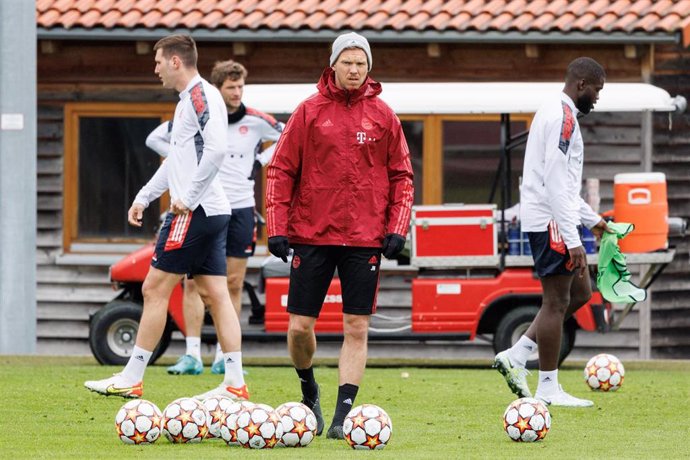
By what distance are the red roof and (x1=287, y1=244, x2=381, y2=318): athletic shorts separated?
7643 mm

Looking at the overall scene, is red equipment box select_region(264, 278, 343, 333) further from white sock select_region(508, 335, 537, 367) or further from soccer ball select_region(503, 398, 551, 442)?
soccer ball select_region(503, 398, 551, 442)

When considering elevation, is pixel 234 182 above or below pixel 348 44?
below

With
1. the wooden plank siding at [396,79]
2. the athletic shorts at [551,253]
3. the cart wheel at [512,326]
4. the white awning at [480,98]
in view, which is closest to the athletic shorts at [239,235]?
the white awning at [480,98]

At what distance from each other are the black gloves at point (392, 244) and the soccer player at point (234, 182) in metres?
3.96

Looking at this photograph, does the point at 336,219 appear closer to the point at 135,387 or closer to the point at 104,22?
the point at 135,387

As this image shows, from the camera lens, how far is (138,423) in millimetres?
7207

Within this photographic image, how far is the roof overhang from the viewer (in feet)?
48.5

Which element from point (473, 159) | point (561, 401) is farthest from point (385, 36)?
point (561, 401)

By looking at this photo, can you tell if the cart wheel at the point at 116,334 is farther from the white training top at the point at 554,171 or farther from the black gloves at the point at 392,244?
the black gloves at the point at 392,244

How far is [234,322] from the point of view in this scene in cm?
930

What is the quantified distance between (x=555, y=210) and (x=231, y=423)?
8.48ft

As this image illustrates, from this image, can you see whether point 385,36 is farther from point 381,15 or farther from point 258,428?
point 258,428

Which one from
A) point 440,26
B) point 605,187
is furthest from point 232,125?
point 605,187

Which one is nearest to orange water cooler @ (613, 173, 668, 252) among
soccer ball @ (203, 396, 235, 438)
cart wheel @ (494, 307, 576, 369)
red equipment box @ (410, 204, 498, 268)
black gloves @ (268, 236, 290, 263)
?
cart wheel @ (494, 307, 576, 369)
